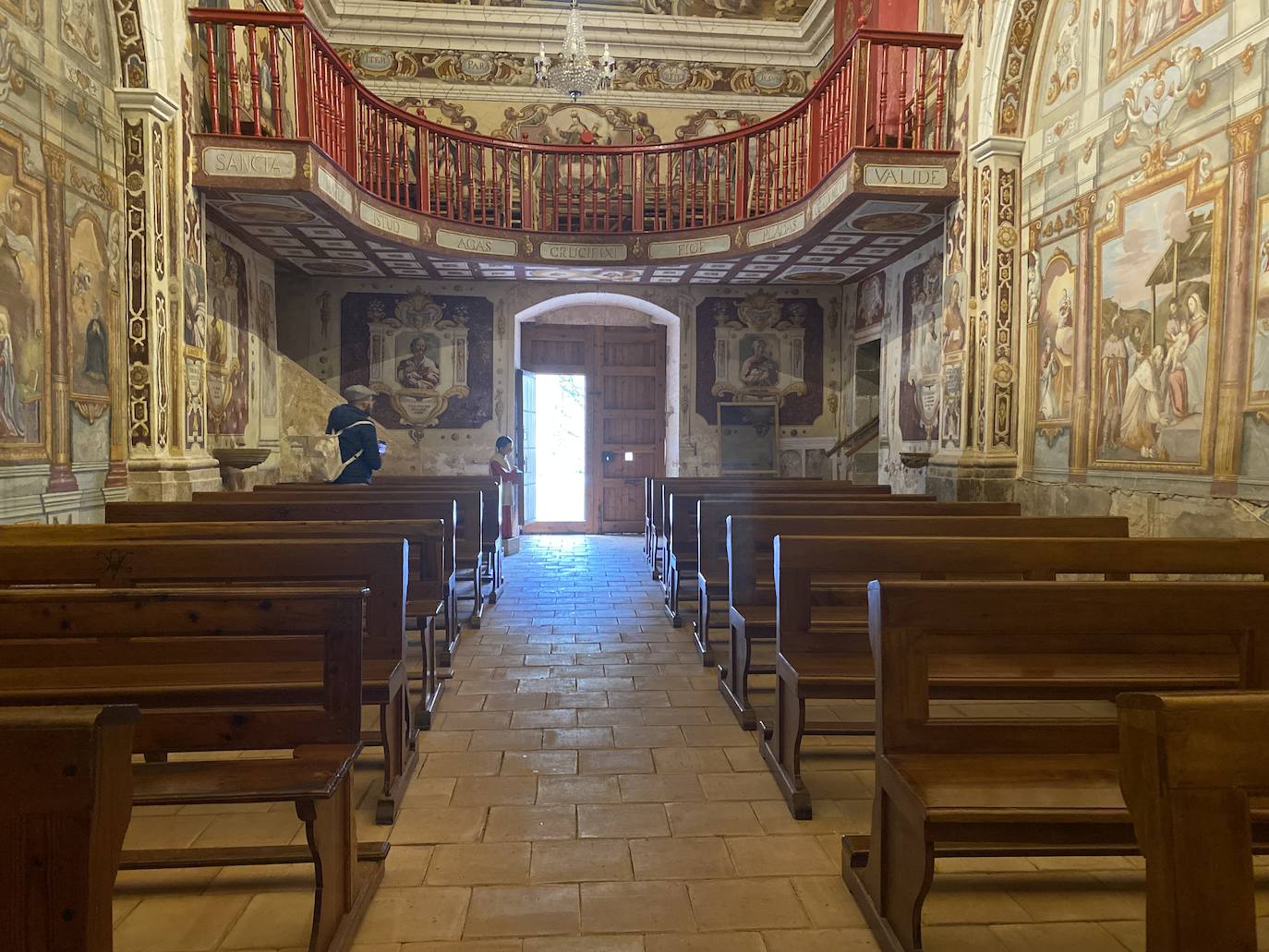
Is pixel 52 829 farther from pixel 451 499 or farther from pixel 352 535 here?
pixel 451 499

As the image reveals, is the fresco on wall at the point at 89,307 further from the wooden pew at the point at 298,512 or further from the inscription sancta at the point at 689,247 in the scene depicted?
the inscription sancta at the point at 689,247

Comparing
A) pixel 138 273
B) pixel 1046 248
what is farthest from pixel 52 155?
pixel 1046 248

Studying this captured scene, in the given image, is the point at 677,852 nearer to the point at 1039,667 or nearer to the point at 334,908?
Result: the point at 334,908

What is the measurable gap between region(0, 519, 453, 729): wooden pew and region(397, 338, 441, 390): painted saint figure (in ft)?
21.9

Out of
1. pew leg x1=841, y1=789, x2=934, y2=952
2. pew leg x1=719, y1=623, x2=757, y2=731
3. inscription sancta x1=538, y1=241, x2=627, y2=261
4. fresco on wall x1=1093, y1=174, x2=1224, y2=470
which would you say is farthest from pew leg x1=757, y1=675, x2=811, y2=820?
inscription sancta x1=538, y1=241, x2=627, y2=261

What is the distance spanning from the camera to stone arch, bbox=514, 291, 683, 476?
425 inches

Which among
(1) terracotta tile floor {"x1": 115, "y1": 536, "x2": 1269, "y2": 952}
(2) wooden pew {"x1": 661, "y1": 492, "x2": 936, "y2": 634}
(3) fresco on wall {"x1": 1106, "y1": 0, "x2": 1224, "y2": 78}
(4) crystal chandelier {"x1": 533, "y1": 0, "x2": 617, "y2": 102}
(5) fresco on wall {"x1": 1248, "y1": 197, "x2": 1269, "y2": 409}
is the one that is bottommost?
(1) terracotta tile floor {"x1": 115, "y1": 536, "x2": 1269, "y2": 952}

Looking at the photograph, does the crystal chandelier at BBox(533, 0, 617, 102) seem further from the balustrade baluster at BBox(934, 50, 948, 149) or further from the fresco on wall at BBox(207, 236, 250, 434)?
the fresco on wall at BBox(207, 236, 250, 434)

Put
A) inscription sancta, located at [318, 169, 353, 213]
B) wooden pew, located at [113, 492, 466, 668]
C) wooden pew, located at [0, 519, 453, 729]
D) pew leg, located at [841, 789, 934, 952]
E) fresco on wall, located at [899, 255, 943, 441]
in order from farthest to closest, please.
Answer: fresco on wall, located at [899, 255, 943, 441] < inscription sancta, located at [318, 169, 353, 213] < wooden pew, located at [113, 492, 466, 668] < wooden pew, located at [0, 519, 453, 729] < pew leg, located at [841, 789, 934, 952]

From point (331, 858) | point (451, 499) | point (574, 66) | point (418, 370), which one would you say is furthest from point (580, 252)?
point (331, 858)

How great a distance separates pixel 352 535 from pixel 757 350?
27.7 ft

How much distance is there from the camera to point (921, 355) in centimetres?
847

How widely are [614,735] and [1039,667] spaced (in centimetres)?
176

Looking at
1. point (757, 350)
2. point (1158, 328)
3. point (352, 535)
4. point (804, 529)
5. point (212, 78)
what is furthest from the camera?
point (757, 350)
